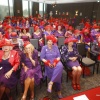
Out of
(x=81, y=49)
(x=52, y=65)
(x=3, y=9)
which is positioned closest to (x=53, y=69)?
(x=52, y=65)

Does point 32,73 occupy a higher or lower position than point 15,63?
lower

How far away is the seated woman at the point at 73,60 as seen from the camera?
3.40 meters

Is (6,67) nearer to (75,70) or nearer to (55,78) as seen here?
(55,78)

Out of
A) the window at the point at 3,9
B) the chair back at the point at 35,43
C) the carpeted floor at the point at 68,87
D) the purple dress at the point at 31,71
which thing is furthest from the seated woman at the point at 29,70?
the window at the point at 3,9

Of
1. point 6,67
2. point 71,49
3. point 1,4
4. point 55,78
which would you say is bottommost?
point 55,78

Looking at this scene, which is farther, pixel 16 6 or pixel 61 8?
pixel 61 8

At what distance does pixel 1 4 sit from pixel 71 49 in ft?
31.1

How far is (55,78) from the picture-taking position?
9.61ft

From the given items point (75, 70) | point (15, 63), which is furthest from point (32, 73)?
point (75, 70)

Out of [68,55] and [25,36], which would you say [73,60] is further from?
[25,36]

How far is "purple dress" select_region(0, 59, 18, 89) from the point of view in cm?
270

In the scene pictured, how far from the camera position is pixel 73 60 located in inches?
139

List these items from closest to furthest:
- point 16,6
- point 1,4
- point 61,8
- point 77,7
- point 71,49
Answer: point 71,49 → point 1,4 → point 16,6 → point 77,7 → point 61,8

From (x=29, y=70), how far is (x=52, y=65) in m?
0.51
